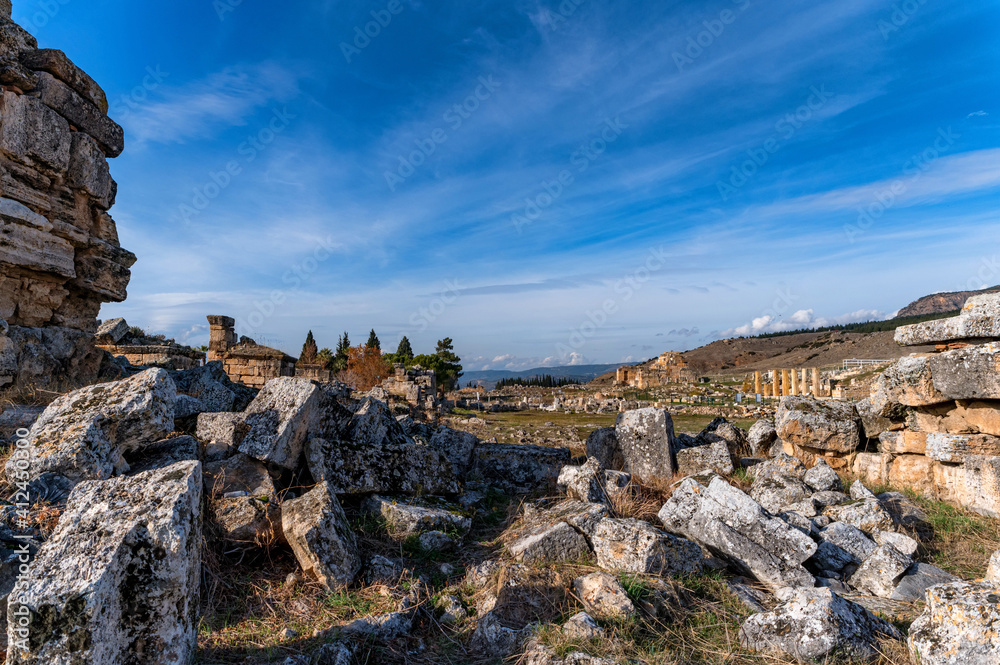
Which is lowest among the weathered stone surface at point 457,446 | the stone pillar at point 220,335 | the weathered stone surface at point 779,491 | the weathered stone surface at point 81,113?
the weathered stone surface at point 779,491

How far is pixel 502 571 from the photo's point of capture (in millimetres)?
3988

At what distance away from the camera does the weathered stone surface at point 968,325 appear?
235 inches

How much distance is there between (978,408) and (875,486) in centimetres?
153

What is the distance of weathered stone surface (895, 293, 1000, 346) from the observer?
5965 mm

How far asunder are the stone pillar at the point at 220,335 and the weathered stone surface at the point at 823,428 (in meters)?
16.0

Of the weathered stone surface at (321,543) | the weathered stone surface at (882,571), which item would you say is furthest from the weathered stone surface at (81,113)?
the weathered stone surface at (882,571)

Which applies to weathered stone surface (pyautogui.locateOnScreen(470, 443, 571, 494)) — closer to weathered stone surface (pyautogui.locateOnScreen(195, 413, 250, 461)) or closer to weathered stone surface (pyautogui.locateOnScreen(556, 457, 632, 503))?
weathered stone surface (pyautogui.locateOnScreen(556, 457, 632, 503))

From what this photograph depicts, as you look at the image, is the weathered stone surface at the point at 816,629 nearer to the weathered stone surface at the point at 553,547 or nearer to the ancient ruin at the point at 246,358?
the weathered stone surface at the point at 553,547

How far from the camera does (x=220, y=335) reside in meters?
17.0

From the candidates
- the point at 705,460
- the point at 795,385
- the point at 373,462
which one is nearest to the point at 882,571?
the point at 705,460

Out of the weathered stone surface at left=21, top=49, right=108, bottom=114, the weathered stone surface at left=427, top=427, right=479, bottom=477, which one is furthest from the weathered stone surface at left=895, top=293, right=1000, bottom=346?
the weathered stone surface at left=21, top=49, right=108, bottom=114

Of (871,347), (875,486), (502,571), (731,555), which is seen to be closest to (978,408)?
(875,486)

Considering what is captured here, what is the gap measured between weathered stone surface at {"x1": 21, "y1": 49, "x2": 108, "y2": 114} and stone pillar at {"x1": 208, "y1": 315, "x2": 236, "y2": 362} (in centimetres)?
965

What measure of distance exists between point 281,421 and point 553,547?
3001 millimetres
